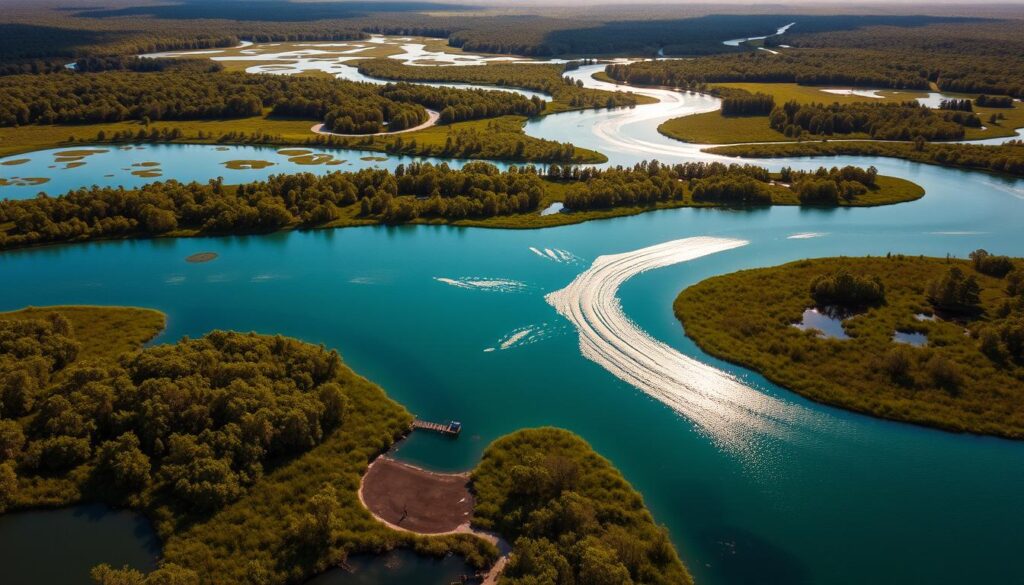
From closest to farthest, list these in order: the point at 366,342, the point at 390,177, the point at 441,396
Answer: the point at 441,396, the point at 366,342, the point at 390,177

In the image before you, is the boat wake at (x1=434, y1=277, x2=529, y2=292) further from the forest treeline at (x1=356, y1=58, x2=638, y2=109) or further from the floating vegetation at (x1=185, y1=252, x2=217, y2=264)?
the forest treeline at (x1=356, y1=58, x2=638, y2=109)

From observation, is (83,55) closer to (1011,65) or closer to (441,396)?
(441,396)

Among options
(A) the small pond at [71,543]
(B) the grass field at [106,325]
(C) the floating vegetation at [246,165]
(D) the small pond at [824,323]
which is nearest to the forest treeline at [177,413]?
(A) the small pond at [71,543]

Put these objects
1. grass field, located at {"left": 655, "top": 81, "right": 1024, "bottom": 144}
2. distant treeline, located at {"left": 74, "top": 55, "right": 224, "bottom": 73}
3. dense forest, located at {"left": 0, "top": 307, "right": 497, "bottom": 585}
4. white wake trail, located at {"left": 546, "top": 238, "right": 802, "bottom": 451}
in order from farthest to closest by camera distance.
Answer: distant treeline, located at {"left": 74, "top": 55, "right": 224, "bottom": 73} → grass field, located at {"left": 655, "top": 81, "right": 1024, "bottom": 144} → white wake trail, located at {"left": 546, "top": 238, "right": 802, "bottom": 451} → dense forest, located at {"left": 0, "top": 307, "right": 497, "bottom": 585}

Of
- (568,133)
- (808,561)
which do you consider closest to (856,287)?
(808,561)

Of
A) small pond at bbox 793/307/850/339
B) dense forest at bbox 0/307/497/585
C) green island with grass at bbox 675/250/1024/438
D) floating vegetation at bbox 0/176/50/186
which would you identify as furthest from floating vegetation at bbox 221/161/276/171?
small pond at bbox 793/307/850/339
